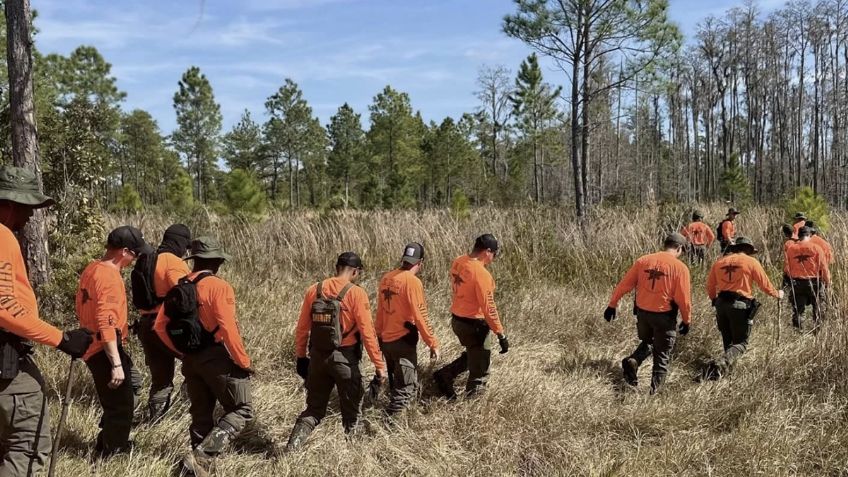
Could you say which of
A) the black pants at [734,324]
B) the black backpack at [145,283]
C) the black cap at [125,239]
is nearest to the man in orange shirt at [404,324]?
the black backpack at [145,283]

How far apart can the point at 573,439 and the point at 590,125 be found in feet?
33.7

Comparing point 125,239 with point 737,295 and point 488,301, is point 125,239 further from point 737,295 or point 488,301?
point 737,295

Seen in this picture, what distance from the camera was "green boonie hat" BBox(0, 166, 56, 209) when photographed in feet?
9.29

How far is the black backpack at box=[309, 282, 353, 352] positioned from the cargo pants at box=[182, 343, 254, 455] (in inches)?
22.1

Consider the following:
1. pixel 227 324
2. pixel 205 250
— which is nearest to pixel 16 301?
pixel 227 324

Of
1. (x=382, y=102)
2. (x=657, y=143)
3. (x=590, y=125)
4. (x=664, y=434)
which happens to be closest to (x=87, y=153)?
(x=664, y=434)

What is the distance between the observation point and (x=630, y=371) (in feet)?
19.6

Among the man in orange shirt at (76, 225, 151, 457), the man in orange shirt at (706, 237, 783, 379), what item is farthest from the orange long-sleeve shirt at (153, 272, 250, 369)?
the man in orange shirt at (706, 237, 783, 379)

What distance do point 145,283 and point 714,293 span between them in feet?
19.6

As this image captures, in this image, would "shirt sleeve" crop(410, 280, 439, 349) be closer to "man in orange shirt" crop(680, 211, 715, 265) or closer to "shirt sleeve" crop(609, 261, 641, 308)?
"shirt sleeve" crop(609, 261, 641, 308)

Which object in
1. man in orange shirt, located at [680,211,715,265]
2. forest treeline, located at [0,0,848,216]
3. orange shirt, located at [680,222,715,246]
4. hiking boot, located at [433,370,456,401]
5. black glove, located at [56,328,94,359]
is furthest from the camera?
forest treeline, located at [0,0,848,216]

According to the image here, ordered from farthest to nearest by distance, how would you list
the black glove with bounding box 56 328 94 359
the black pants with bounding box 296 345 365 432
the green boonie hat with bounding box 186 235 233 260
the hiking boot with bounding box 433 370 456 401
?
the hiking boot with bounding box 433 370 456 401
the black pants with bounding box 296 345 365 432
the green boonie hat with bounding box 186 235 233 260
the black glove with bounding box 56 328 94 359

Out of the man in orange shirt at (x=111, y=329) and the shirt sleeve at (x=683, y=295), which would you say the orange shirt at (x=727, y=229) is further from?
the man in orange shirt at (x=111, y=329)

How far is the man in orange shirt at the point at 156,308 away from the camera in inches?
182
